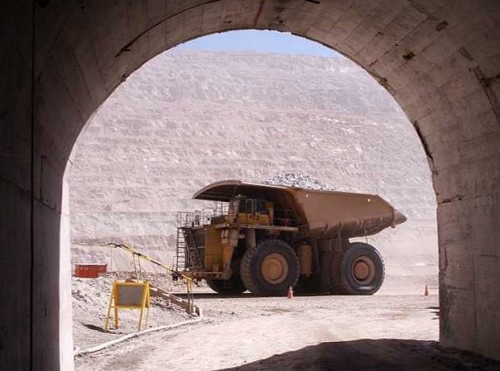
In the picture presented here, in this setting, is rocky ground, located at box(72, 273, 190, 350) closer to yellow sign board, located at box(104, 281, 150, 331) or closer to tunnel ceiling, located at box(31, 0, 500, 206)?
yellow sign board, located at box(104, 281, 150, 331)

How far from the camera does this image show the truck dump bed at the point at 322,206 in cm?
2084

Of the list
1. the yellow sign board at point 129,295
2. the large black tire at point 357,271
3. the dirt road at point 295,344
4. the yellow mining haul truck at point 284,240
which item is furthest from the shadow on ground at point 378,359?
the large black tire at point 357,271

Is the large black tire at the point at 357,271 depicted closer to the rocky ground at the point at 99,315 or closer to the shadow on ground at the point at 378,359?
the rocky ground at the point at 99,315

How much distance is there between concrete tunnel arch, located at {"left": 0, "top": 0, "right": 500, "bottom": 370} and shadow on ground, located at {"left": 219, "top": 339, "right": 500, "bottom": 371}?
287mm

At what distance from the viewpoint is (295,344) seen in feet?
31.5

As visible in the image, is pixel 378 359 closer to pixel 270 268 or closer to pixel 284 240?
pixel 270 268

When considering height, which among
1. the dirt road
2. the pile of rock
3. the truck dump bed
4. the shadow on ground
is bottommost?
the dirt road

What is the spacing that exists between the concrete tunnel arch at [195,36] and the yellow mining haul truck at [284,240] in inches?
444

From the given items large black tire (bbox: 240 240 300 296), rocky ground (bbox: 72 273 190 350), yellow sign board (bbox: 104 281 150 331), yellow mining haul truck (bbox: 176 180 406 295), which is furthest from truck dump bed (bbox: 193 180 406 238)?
yellow sign board (bbox: 104 281 150 331)

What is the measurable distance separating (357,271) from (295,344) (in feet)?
40.2

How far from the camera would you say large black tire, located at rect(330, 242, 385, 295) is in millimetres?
20875

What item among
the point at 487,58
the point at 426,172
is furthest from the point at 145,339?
the point at 426,172

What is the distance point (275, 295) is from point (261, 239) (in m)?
1.85

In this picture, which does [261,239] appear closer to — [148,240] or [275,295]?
[275,295]
